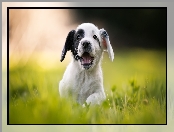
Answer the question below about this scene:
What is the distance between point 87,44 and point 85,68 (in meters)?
0.27

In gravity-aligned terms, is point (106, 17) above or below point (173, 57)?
above

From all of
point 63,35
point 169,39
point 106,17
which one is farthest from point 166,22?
point 63,35

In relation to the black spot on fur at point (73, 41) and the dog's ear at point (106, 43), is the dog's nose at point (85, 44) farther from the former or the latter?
the dog's ear at point (106, 43)

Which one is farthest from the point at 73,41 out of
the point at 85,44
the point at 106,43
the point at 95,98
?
the point at 95,98

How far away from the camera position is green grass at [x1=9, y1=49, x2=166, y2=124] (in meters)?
5.89

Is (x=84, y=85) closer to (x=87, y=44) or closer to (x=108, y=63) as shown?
(x=108, y=63)

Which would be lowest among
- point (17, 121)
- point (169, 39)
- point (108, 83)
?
point (17, 121)

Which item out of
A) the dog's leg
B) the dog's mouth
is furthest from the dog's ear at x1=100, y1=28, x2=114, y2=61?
the dog's leg

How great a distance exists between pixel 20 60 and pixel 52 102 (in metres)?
0.54

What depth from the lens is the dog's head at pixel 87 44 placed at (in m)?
5.70

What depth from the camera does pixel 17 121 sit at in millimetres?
5973

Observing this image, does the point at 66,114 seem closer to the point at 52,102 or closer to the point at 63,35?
the point at 52,102

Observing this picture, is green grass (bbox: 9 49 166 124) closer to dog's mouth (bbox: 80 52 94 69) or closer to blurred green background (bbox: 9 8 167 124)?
blurred green background (bbox: 9 8 167 124)

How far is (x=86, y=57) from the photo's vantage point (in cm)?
576
